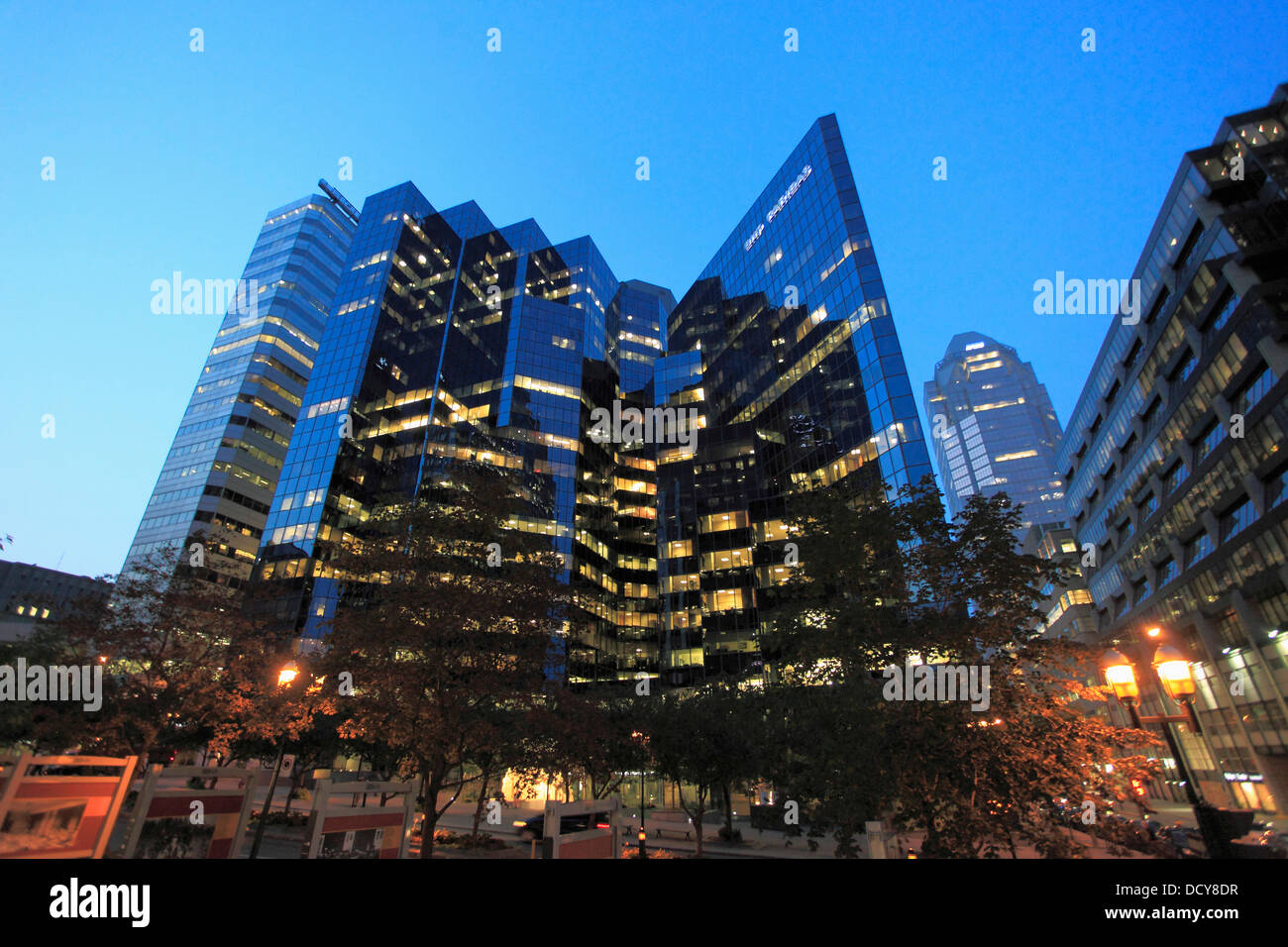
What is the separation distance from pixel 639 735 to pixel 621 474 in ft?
265

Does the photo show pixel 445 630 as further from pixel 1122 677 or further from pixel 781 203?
pixel 781 203

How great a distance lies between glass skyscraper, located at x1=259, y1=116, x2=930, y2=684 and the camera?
221 ft

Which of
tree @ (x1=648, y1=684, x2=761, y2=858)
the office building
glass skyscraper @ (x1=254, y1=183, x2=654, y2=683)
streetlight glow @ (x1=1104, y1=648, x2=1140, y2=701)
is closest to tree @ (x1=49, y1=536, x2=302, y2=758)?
tree @ (x1=648, y1=684, x2=761, y2=858)

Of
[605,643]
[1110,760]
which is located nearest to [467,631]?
[1110,760]

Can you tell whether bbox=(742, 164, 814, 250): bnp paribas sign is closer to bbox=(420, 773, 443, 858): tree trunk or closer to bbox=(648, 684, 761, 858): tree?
bbox=(648, 684, 761, 858): tree

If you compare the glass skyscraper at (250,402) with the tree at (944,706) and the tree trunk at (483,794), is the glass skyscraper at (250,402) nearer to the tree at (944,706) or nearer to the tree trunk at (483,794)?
the tree trunk at (483,794)

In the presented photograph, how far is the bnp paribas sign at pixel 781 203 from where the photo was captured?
77.9m

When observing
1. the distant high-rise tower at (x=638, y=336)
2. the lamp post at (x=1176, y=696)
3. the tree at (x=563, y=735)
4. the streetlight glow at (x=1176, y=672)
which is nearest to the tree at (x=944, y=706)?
the lamp post at (x=1176, y=696)

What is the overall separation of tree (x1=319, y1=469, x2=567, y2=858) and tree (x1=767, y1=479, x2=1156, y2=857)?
785 cm

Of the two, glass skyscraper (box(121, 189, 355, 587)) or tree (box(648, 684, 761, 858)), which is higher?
glass skyscraper (box(121, 189, 355, 587))

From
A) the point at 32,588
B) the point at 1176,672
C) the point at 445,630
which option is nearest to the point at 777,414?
the point at 445,630

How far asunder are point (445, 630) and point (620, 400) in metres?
109

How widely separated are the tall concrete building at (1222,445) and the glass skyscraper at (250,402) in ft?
355

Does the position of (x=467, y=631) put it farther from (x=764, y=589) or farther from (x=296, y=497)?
(x=296, y=497)
